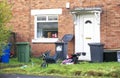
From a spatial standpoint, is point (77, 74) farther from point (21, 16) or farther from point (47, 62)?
point (21, 16)

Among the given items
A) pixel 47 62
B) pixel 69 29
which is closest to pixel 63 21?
pixel 69 29

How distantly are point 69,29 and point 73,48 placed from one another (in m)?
1.15

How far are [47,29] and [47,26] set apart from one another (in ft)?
0.61

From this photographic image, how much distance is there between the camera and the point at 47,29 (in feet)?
84.1

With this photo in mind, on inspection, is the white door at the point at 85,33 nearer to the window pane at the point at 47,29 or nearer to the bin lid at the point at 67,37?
the bin lid at the point at 67,37

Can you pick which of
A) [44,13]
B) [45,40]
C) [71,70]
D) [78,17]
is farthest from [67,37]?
[71,70]

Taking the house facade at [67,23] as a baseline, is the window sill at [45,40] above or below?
below

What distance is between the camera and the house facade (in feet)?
77.9

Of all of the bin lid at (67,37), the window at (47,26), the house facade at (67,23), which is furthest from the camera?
the window at (47,26)

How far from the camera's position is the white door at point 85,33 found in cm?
2409

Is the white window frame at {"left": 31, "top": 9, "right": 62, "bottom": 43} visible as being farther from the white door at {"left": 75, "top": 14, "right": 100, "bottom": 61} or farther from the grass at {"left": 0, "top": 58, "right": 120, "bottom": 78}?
the grass at {"left": 0, "top": 58, "right": 120, "bottom": 78}

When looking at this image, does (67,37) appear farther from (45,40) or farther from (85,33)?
(45,40)

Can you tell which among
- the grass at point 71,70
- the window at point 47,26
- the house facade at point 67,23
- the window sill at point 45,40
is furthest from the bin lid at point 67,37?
the grass at point 71,70

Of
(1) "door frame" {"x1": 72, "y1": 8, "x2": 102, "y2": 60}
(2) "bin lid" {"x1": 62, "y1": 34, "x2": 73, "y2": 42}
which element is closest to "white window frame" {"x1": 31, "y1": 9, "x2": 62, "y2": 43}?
(2) "bin lid" {"x1": 62, "y1": 34, "x2": 73, "y2": 42}
